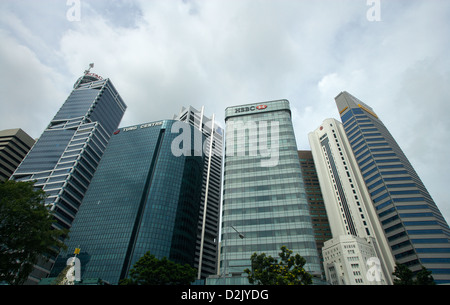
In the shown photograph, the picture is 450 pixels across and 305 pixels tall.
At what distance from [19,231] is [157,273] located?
1897 cm

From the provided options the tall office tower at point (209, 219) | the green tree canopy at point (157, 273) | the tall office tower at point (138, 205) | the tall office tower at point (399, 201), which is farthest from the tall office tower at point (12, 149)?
the tall office tower at point (399, 201)

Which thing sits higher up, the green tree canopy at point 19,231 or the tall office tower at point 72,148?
the tall office tower at point 72,148

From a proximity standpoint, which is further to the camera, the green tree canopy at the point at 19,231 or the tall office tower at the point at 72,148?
the tall office tower at the point at 72,148

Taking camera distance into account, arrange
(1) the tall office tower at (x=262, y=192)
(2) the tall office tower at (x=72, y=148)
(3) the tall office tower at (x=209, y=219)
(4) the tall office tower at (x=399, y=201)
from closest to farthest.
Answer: (1) the tall office tower at (x=262, y=192) < (4) the tall office tower at (x=399, y=201) < (2) the tall office tower at (x=72, y=148) < (3) the tall office tower at (x=209, y=219)

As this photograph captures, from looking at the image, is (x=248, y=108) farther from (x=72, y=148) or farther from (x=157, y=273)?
(x=72, y=148)

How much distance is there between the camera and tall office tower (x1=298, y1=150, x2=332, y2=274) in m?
130

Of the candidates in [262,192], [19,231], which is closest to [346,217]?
[262,192]

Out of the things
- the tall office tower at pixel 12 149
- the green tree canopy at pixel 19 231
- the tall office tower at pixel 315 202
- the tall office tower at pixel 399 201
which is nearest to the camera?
the green tree canopy at pixel 19 231

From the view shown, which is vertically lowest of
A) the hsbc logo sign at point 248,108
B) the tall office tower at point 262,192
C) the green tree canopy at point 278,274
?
the green tree canopy at point 278,274

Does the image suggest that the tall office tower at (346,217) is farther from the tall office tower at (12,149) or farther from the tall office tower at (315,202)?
the tall office tower at (12,149)

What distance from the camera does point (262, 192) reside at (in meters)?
72.1

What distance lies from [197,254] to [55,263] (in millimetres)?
69195

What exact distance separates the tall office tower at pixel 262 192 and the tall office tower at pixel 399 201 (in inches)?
2265

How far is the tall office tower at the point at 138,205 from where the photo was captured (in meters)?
102
